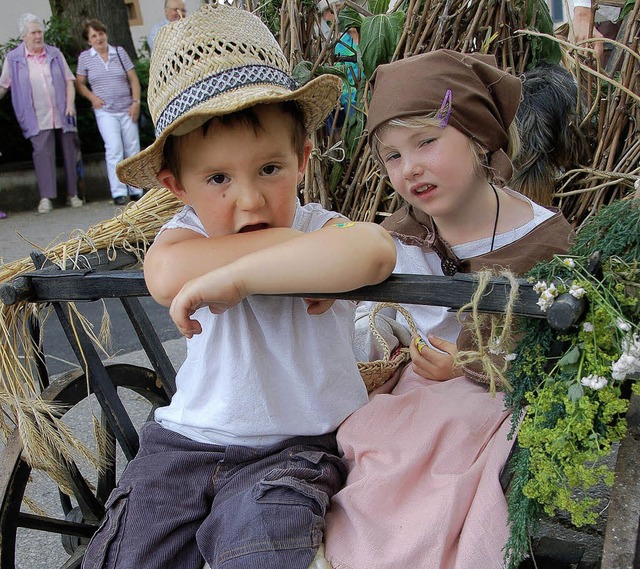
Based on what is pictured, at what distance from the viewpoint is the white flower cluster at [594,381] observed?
1.15 metres

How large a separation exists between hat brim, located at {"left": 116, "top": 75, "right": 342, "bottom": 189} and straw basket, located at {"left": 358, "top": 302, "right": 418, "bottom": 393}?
1.66ft

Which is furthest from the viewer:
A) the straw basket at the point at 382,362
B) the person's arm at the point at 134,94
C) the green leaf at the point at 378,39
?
the person's arm at the point at 134,94

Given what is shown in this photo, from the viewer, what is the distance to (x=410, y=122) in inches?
70.5

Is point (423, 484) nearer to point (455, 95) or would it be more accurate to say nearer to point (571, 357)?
point (571, 357)

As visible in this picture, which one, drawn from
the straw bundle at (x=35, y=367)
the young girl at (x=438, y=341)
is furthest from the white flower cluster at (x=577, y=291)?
the straw bundle at (x=35, y=367)

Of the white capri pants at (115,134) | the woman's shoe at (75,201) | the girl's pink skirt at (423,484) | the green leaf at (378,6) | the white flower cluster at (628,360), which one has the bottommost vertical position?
the woman's shoe at (75,201)

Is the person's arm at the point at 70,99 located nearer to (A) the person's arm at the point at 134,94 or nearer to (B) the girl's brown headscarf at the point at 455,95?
(A) the person's arm at the point at 134,94

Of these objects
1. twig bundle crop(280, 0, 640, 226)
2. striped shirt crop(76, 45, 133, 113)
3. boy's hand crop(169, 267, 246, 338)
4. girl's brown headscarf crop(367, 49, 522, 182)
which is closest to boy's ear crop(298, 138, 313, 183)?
girl's brown headscarf crop(367, 49, 522, 182)

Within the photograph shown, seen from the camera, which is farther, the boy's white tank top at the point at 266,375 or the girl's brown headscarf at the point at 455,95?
the girl's brown headscarf at the point at 455,95

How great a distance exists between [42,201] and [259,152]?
742cm

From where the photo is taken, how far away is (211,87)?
4.94 feet

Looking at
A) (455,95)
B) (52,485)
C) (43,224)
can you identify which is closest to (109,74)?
(43,224)

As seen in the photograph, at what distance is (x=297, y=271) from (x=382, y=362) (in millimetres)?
598

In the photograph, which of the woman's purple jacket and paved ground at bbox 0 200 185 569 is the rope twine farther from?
the woman's purple jacket
